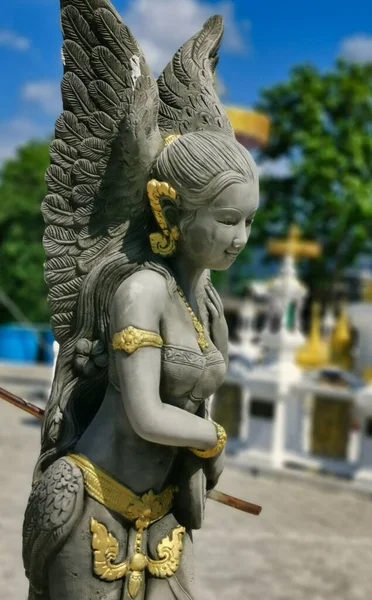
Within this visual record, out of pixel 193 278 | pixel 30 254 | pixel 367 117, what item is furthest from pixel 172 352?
pixel 367 117

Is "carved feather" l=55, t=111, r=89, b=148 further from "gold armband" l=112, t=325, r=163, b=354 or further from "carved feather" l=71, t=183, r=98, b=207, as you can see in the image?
"gold armband" l=112, t=325, r=163, b=354

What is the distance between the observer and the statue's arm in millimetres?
2180

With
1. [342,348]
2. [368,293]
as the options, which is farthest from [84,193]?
[342,348]

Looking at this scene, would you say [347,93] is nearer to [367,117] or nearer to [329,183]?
[367,117]

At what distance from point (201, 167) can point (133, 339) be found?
0.59 meters

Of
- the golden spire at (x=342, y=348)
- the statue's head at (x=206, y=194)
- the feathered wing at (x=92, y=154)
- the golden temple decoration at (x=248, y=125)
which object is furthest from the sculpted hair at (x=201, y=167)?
the golden spire at (x=342, y=348)

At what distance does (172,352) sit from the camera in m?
2.29

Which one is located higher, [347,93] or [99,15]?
[347,93]

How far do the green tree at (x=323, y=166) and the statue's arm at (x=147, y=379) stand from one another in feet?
63.3

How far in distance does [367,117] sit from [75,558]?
2206 centimetres

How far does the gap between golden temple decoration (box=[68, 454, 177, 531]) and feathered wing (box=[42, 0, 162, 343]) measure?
0.51 m

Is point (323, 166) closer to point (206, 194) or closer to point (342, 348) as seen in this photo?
point (342, 348)

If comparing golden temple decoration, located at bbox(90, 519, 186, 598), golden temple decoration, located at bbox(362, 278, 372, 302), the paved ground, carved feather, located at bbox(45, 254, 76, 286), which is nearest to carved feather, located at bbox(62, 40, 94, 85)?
carved feather, located at bbox(45, 254, 76, 286)

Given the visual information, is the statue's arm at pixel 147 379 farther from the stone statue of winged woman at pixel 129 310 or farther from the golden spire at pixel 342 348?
the golden spire at pixel 342 348
